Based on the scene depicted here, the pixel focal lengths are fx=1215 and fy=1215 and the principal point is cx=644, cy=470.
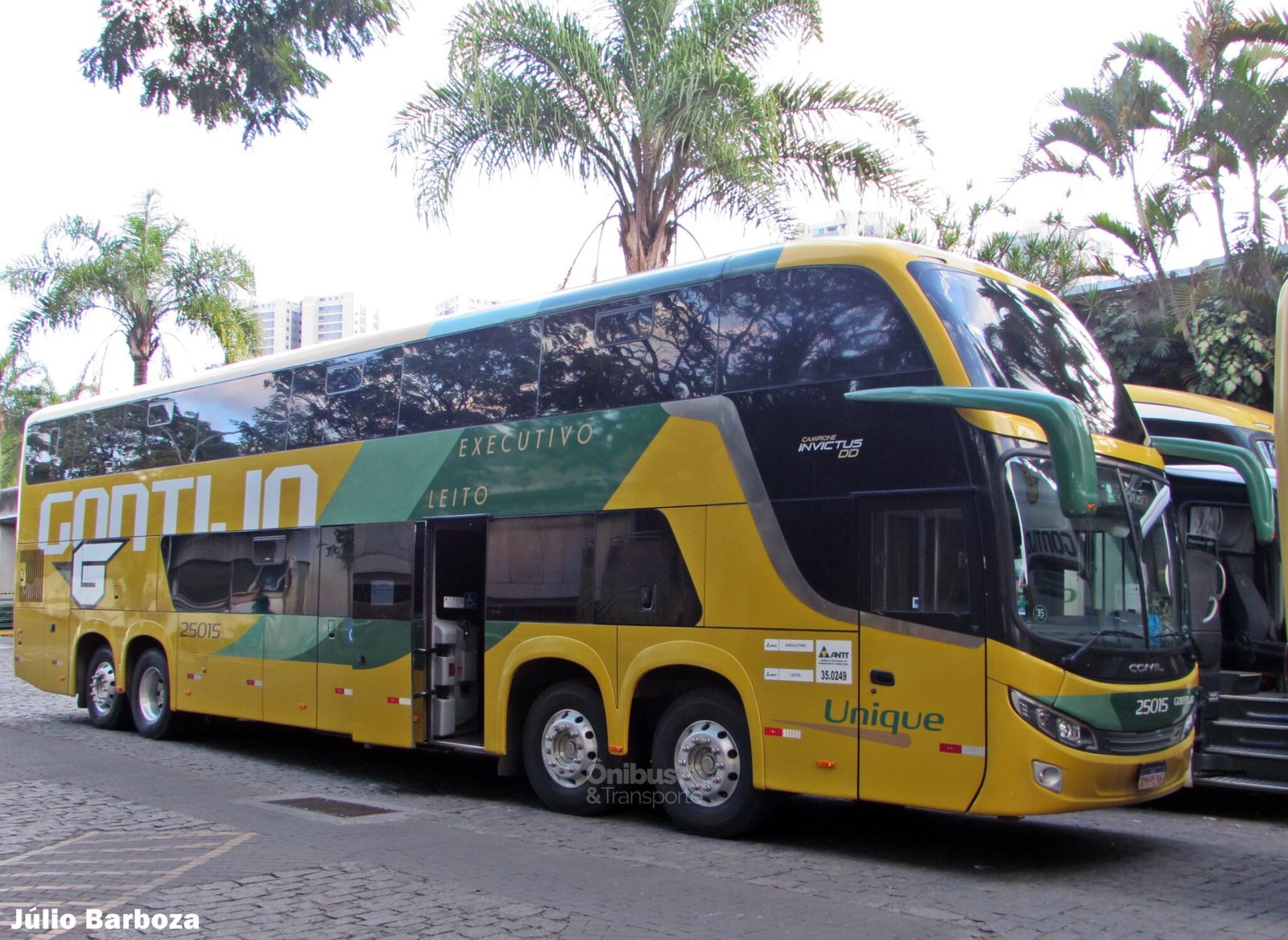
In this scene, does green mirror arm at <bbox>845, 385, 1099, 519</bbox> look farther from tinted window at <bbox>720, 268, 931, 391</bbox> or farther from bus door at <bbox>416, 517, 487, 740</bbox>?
bus door at <bbox>416, 517, 487, 740</bbox>

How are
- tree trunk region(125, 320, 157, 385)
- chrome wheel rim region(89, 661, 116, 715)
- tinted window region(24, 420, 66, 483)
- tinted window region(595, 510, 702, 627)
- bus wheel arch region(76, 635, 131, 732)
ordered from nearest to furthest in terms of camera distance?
tinted window region(595, 510, 702, 627) → bus wheel arch region(76, 635, 131, 732) → chrome wheel rim region(89, 661, 116, 715) → tinted window region(24, 420, 66, 483) → tree trunk region(125, 320, 157, 385)

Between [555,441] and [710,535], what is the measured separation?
1866 millimetres

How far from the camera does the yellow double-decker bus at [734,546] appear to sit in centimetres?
744

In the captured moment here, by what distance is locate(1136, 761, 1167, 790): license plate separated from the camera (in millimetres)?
7629

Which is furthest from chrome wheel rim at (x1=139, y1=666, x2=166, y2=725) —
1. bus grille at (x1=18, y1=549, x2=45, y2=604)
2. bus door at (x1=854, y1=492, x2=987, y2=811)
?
bus door at (x1=854, y1=492, x2=987, y2=811)

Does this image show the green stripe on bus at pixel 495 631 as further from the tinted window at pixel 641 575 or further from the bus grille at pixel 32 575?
the bus grille at pixel 32 575

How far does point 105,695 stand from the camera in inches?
619

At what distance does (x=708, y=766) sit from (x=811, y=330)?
3.23 metres

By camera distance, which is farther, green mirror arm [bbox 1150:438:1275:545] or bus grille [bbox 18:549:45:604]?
bus grille [bbox 18:549:45:604]

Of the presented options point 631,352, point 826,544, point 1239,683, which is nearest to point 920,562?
point 826,544

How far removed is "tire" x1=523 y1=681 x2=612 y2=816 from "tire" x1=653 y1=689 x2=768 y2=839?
0.70 m

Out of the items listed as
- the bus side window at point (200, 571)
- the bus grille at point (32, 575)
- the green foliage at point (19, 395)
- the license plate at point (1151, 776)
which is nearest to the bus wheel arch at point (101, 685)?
the bus grille at point (32, 575)

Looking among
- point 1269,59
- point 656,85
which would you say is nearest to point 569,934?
point 656,85

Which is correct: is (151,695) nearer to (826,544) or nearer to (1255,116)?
(826,544)
